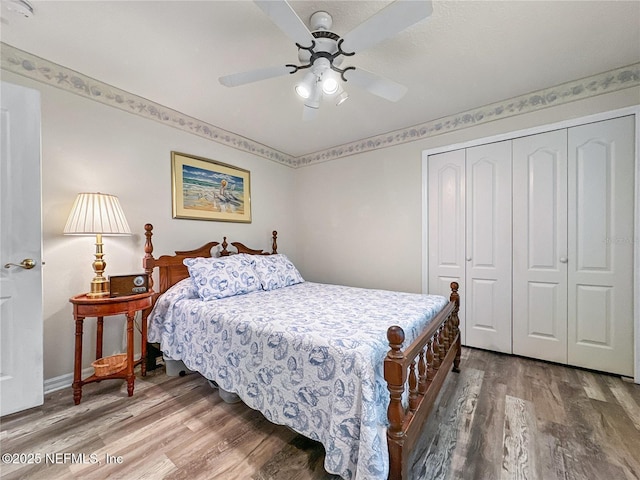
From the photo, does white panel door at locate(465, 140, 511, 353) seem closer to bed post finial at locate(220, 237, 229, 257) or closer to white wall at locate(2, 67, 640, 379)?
white wall at locate(2, 67, 640, 379)

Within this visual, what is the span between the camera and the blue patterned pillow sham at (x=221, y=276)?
2.35 meters

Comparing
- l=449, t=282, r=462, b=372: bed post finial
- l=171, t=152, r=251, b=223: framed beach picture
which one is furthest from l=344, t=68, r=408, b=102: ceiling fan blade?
l=171, t=152, r=251, b=223: framed beach picture

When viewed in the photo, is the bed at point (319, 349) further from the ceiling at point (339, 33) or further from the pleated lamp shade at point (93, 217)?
the ceiling at point (339, 33)

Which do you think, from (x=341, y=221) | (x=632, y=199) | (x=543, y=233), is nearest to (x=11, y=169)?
(x=341, y=221)

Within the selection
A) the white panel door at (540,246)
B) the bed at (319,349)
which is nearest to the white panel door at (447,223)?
the white panel door at (540,246)

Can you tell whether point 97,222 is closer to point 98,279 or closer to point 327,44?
point 98,279

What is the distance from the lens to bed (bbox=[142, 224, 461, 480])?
1.16m

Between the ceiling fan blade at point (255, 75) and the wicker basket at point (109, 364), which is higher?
the ceiling fan blade at point (255, 75)

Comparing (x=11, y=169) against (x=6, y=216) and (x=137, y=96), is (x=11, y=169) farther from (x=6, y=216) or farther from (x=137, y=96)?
(x=137, y=96)

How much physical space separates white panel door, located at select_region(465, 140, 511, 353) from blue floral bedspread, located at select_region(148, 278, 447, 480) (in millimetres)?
930

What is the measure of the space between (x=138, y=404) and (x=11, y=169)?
177cm

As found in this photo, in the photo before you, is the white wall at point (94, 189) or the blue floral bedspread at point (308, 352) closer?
the blue floral bedspread at point (308, 352)

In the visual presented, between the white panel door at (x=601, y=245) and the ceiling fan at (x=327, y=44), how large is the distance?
1886mm

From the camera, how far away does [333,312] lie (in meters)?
1.90
